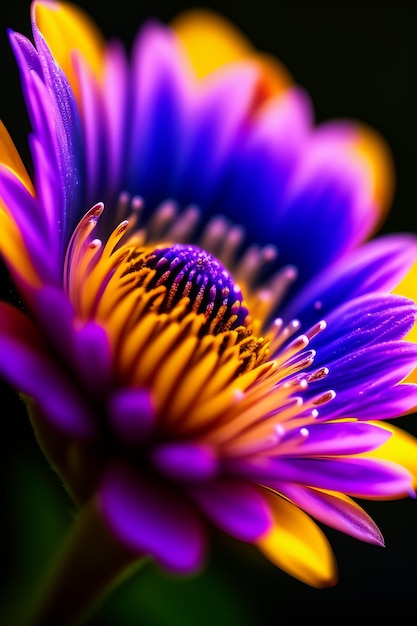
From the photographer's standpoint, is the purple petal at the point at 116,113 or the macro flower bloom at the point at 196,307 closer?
the macro flower bloom at the point at 196,307

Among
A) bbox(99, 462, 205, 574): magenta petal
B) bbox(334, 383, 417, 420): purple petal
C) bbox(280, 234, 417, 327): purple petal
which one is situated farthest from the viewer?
bbox(280, 234, 417, 327): purple petal

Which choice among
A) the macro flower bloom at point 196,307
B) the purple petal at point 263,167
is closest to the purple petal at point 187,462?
the macro flower bloom at point 196,307

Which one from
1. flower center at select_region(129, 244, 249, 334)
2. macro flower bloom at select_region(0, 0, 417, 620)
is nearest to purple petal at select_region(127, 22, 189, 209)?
macro flower bloom at select_region(0, 0, 417, 620)

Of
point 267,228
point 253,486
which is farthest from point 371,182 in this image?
point 253,486

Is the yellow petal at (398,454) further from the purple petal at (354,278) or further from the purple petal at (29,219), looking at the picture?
the purple petal at (29,219)

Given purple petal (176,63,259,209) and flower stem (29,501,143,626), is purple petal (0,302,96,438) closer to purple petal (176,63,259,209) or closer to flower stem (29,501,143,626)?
flower stem (29,501,143,626)
